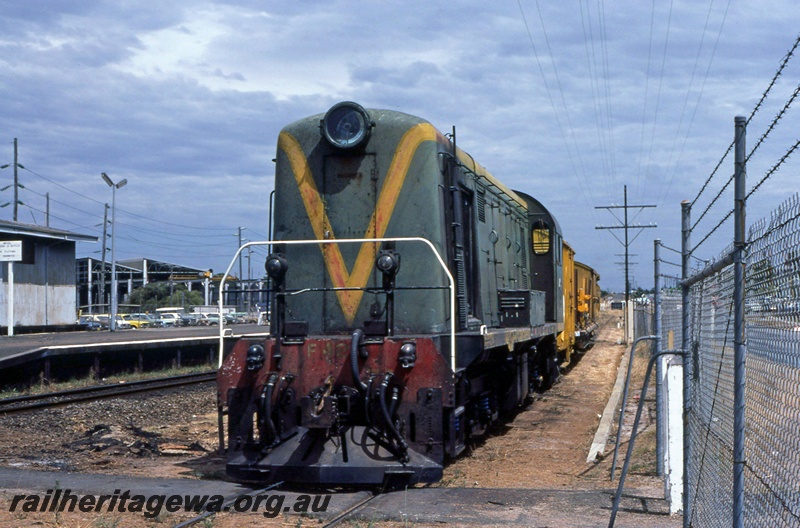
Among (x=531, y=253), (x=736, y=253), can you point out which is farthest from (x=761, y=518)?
(x=531, y=253)

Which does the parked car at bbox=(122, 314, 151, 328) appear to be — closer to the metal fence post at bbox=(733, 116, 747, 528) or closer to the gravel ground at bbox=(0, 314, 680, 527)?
the gravel ground at bbox=(0, 314, 680, 527)

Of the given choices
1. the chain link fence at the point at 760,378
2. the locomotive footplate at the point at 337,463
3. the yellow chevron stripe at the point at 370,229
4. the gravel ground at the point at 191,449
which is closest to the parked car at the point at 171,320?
the gravel ground at the point at 191,449

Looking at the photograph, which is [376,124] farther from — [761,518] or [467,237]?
[761,518]

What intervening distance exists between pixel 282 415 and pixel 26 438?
16.8ft

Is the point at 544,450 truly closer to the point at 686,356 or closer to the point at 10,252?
the point at 686,356

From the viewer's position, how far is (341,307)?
353 inches

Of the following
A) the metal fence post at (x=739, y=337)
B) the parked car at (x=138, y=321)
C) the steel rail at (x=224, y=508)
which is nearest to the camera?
the metal fence post at (x=739, y=337)

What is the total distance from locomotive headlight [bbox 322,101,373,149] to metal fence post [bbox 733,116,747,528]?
17.2ft

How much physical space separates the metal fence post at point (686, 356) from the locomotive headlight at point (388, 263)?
9.01ft

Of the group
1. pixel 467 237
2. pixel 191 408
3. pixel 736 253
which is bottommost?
pixel 191 408

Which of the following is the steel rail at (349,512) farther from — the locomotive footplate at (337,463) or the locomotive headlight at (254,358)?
the locomotive headlight at (254,358)

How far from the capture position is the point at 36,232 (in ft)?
126

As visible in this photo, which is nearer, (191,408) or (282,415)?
(282,415)

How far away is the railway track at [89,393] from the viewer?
14.2m
